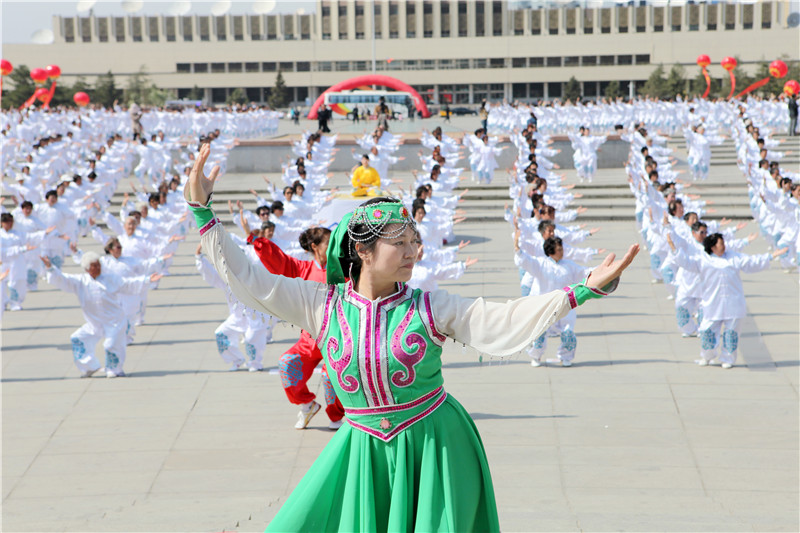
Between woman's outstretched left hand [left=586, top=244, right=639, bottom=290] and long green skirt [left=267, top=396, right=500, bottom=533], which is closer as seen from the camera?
woman's outstretched left hand [left=586, top=244, right=639, bottom=290]

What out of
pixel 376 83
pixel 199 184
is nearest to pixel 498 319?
pixel 199 184

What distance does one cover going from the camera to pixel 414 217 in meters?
11.7

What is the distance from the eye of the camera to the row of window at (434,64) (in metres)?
72.8

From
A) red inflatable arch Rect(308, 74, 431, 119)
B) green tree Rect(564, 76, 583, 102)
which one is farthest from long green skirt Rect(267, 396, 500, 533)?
green tree Rect(564, 76, 583, 102)

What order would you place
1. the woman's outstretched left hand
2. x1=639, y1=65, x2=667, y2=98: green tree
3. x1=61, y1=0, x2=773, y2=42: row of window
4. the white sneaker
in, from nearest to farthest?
1. the woman's outstretched left hand
2. the white sneaker
3. x1=639, y1=65, x2=667, y2=98: green tree
4. x1=61, y1=0, x2=773, y2=42: row of window

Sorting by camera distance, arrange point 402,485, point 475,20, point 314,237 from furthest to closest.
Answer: point 475,20
point 314,237
point 402,485

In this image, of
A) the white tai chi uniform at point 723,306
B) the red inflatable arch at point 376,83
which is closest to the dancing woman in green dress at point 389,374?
the white tai chi uniform at point 723,306

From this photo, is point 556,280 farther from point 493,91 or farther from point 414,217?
point 493,91

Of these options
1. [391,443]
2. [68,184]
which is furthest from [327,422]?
[68,184]

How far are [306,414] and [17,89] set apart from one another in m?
48.0

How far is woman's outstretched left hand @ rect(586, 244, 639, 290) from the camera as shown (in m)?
2.83

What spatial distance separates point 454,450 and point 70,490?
355 cm

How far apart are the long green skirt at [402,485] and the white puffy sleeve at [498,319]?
0.28 meters

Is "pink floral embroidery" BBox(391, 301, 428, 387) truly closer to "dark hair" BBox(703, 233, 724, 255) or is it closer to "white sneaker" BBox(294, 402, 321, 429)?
"white sneaker" BBox(294, 402, 321, 429)
